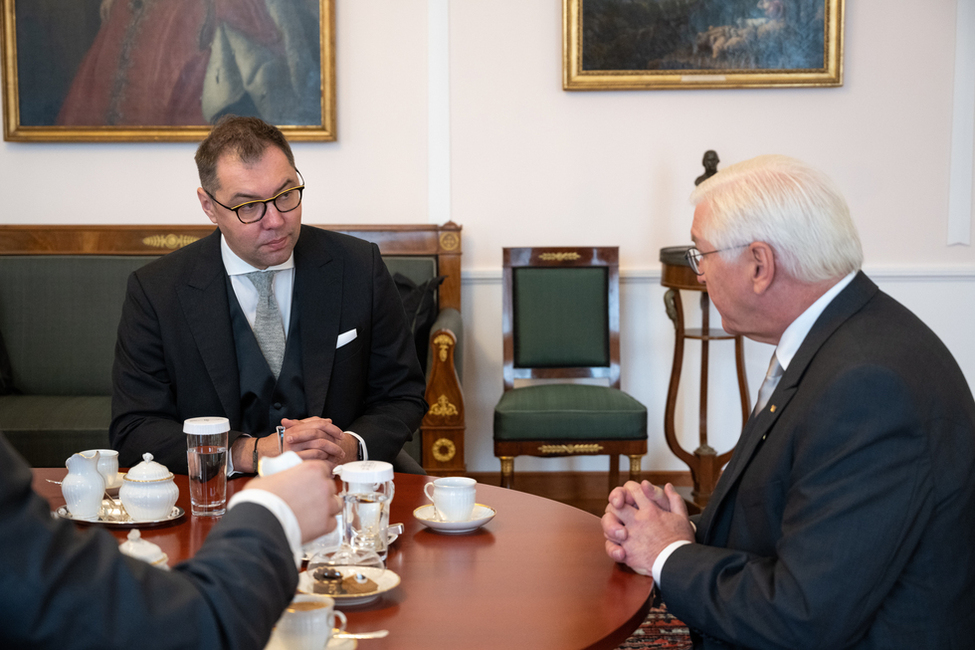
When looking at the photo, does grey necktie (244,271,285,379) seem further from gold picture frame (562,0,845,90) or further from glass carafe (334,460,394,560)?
gold picture frame (562,0,845,90)

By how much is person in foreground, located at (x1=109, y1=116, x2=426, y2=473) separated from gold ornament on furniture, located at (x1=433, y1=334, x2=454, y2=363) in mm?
1025

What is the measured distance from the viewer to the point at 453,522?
5.58 ft

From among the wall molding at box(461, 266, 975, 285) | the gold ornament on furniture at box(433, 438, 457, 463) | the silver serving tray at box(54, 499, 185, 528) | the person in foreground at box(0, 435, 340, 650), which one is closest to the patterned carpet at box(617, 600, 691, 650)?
the gold ornament on furniture at box(433, 438, 457, 463)

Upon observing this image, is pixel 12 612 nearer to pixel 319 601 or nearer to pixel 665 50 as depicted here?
pixel 319 601

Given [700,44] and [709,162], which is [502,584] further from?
[700,44]

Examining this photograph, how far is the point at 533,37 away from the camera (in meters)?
4.80

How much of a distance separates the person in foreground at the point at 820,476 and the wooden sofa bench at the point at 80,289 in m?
2.55

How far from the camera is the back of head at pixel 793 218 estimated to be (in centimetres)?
153

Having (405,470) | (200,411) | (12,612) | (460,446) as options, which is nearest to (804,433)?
(12,612)

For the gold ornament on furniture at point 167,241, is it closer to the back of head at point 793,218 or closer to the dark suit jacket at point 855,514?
the back of head at point 793,218

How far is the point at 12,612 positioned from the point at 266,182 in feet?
5.56

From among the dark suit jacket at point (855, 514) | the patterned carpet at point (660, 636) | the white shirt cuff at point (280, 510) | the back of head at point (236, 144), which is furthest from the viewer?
the patterned carpet at point (660, 636)

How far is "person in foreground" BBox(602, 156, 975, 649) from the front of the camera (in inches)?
51.2

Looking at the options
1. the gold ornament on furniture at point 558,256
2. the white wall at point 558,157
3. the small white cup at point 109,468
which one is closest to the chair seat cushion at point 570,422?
the gold ornament on furniture at point 558,256
